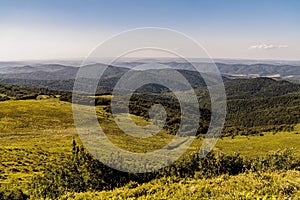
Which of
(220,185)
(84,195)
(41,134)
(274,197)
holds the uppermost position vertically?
(274,197)

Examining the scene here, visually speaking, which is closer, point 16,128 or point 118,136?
point 16,128

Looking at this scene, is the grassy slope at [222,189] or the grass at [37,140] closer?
the grassy slope at [222,189]

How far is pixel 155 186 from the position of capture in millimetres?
14359

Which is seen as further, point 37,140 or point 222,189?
point 37,140

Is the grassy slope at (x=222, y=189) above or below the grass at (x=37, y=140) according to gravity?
above

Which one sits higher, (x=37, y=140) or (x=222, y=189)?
(x=222, y=189)

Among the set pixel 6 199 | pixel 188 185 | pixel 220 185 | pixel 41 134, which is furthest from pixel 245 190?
pixel 41 134

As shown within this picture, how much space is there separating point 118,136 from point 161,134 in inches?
1772

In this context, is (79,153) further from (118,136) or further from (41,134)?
(118,136)

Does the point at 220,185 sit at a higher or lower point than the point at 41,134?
higher

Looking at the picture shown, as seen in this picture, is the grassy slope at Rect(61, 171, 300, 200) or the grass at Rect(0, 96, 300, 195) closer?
the grassy slope at Rect(61, 171, 300, 200)

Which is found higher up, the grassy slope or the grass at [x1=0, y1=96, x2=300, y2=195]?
the grassy slope

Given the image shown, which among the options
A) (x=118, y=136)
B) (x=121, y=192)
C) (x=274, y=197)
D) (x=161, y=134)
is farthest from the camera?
(x=161, y=134)

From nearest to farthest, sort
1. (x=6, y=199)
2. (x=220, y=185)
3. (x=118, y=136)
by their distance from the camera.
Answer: (x=220, y=185), (x=6, y=199), (x=118, y=136)
